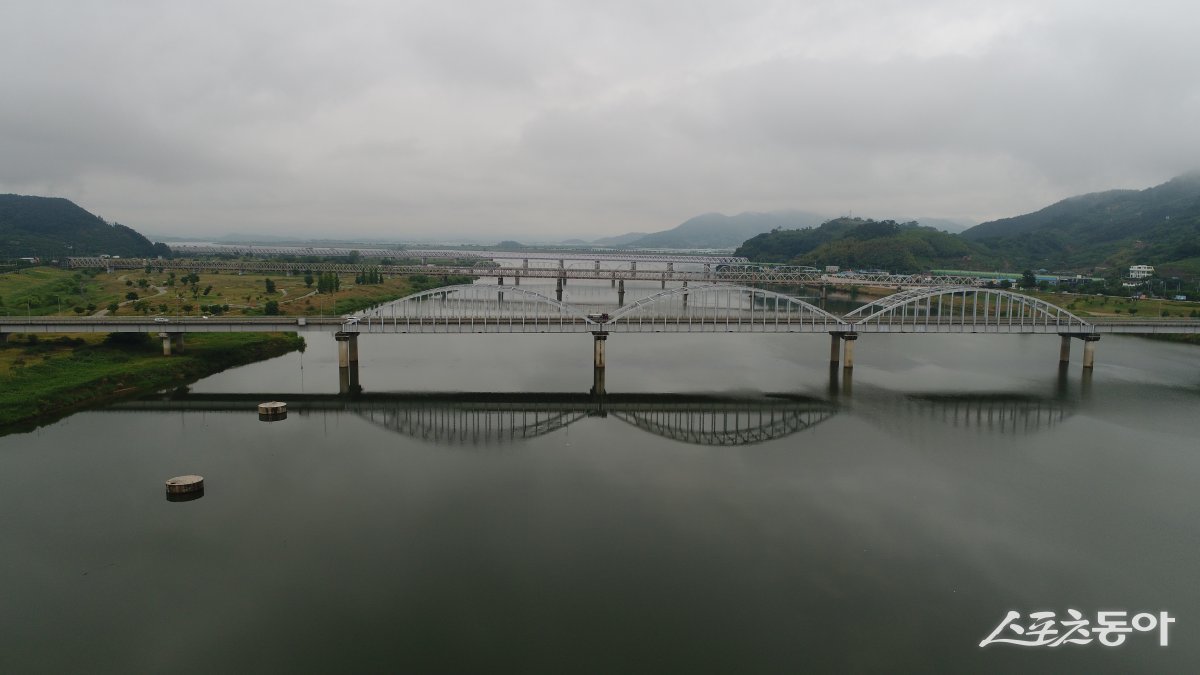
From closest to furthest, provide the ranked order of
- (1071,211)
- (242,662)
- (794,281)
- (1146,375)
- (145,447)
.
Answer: (242,662)
(145,447)
(1146,375)
(794,281)
(1071,211)

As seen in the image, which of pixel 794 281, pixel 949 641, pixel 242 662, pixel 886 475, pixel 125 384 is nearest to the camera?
pixel 242 662

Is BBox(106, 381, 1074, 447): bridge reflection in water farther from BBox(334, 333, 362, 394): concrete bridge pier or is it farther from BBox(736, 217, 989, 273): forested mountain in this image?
BBox(736, 217, 989, 273): forested mountain

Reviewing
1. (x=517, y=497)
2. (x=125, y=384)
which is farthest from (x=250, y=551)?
(x=125, y=384)

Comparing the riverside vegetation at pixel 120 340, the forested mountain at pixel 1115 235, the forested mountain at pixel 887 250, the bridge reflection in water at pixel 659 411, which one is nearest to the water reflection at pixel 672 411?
the bridge reflection in water at pixel 659 411

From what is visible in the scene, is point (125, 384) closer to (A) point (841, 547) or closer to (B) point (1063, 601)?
(A) point (841, 547)

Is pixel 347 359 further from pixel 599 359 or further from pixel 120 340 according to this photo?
pixel 599 359

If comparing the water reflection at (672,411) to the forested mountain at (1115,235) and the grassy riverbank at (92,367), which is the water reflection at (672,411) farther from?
the forested mountain at (1115,235)

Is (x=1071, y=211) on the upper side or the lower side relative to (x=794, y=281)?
upper

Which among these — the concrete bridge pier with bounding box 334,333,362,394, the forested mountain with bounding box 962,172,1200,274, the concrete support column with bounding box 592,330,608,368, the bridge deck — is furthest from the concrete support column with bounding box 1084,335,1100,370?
the forested mountain with bounding box 962,172,1200,274
